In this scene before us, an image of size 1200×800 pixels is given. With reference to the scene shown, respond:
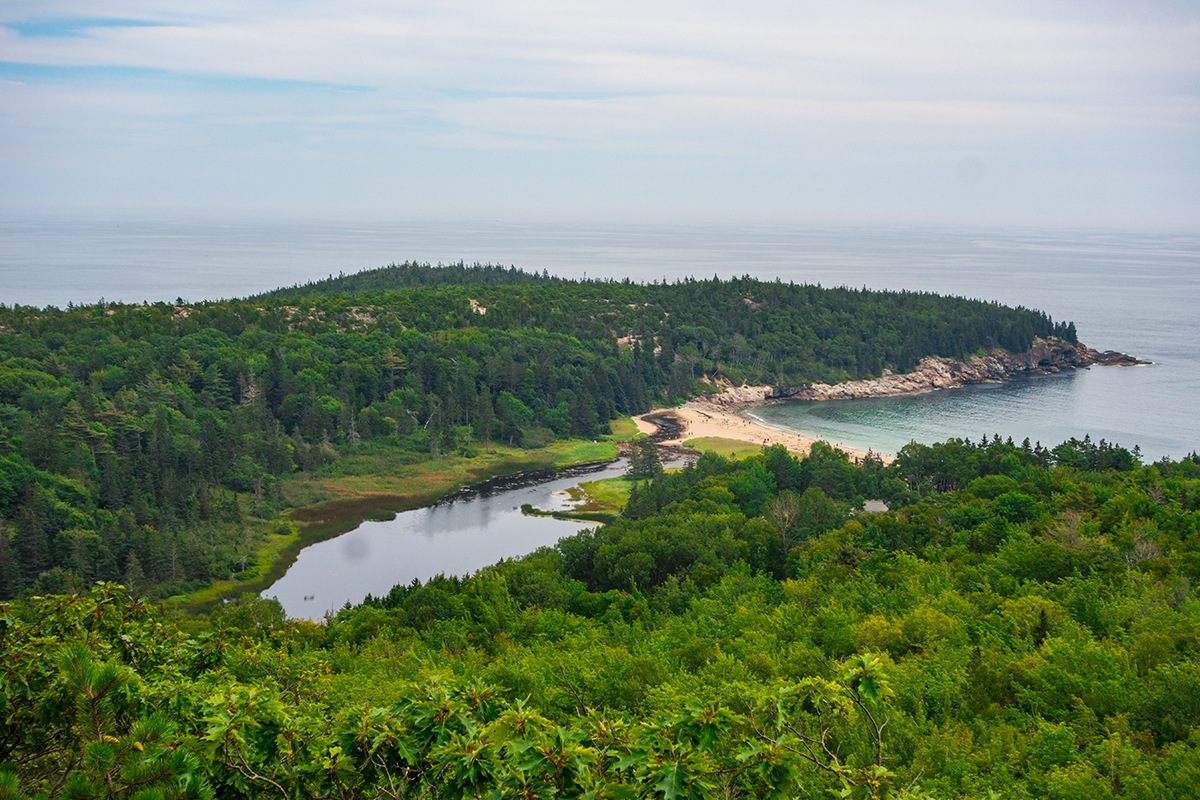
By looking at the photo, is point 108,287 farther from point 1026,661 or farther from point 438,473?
point 1026,661

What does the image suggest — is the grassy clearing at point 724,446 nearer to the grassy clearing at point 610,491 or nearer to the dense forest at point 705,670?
the grassy clearing at point 610,491

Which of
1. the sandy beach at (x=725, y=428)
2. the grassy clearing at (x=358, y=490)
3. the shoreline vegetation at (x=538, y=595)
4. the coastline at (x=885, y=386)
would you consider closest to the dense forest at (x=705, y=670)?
the shoreline vegetation at (x=538, y=595)

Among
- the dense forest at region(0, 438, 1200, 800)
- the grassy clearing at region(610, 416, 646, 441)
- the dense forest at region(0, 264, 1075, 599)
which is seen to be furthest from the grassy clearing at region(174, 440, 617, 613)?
the dense forest at region(0, 438, 1200, 800)

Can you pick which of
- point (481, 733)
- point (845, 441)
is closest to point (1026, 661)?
point (481, 733)

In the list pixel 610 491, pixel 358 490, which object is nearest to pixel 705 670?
pixel 610 491

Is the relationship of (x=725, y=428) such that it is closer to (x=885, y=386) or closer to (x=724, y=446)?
(x=724, y=446)

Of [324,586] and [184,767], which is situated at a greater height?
[184,767]
